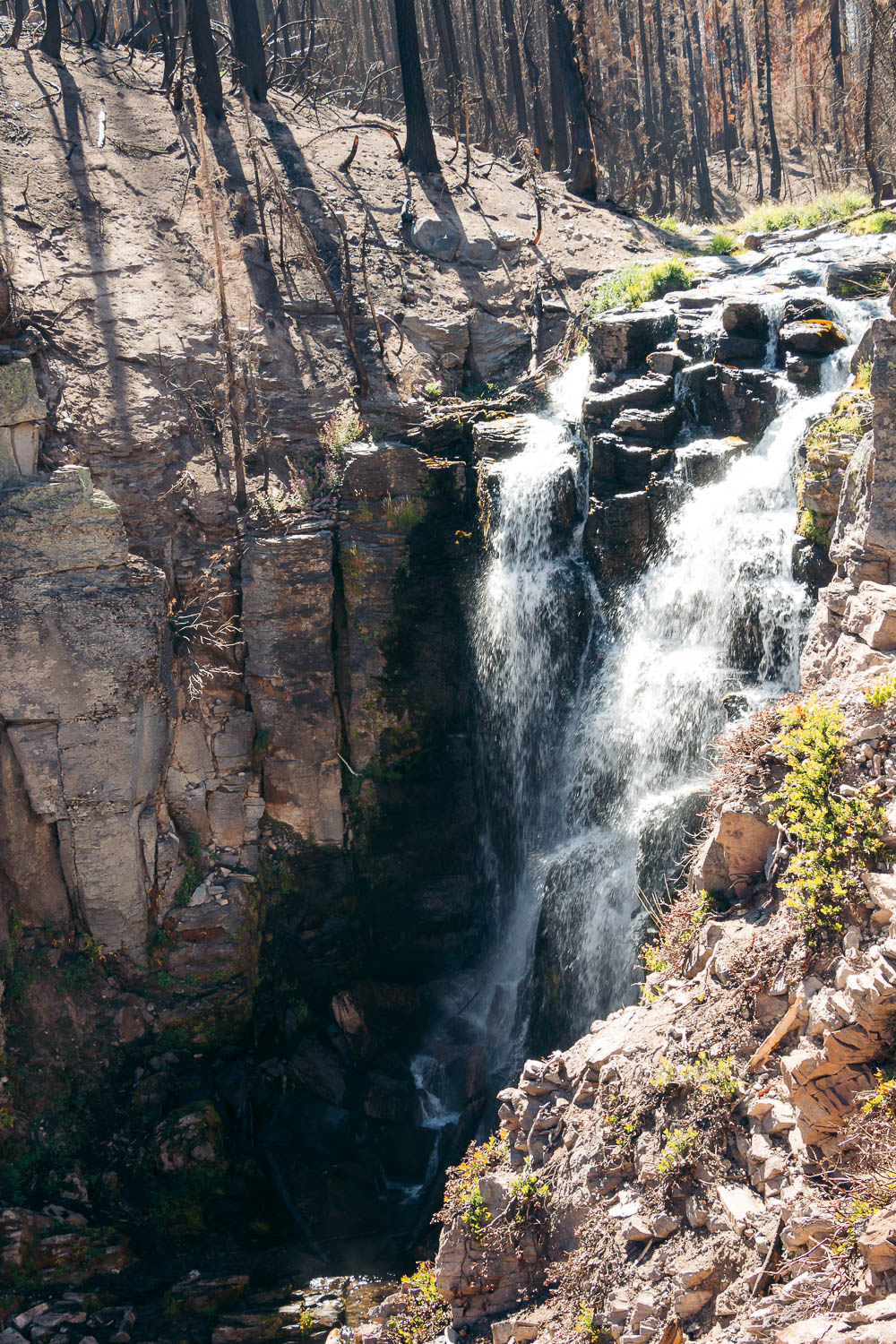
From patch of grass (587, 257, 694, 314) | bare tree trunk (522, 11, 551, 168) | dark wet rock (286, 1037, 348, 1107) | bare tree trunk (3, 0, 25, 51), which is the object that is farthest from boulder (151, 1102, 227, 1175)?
bare tree trunk (522, 11, 551, 168)

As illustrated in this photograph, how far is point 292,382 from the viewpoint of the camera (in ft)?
46.4

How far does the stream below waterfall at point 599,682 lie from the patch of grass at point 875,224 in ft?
9.23

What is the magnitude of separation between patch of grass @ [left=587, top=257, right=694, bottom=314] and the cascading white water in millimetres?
2442

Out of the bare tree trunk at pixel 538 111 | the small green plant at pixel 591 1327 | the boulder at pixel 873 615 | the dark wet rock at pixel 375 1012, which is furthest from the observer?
the bare tree trunk at pixel 538 111

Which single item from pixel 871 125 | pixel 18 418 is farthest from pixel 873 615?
pixel 871 125

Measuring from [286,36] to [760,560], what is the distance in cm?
2036

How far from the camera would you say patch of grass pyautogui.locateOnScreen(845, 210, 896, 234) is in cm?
1568

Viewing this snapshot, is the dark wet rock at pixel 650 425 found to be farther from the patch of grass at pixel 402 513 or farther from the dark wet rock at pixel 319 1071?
the dark wet rock at pixel 319 1071

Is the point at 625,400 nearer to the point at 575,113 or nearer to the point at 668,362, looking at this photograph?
the point at 668,362

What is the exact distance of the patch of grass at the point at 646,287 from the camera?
15.0m

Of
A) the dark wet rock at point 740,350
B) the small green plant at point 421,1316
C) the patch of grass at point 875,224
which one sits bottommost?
the small green plant at point 421,1316

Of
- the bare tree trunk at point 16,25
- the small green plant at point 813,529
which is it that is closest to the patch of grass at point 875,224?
the small green plant at point 813,529

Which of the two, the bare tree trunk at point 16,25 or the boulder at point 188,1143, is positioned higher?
the bare tree trunk at point 16,25

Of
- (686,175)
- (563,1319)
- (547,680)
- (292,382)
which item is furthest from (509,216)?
(563,1319)
